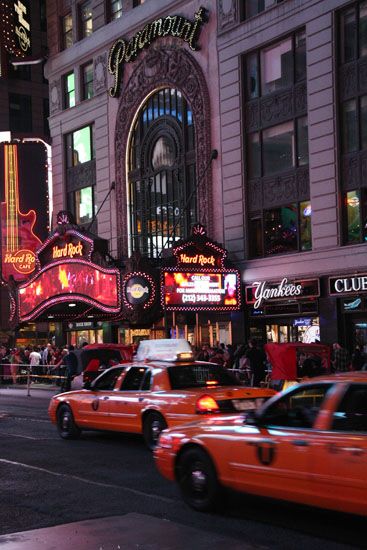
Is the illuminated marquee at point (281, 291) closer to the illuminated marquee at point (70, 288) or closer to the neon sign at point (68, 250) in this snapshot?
the illuminated marquee at point (70, 288)

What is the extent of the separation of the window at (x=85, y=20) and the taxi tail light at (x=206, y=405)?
3067 centimetres

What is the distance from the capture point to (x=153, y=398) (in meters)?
12.9

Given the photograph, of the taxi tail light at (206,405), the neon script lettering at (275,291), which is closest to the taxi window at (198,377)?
the taxi tail light at (206,405)

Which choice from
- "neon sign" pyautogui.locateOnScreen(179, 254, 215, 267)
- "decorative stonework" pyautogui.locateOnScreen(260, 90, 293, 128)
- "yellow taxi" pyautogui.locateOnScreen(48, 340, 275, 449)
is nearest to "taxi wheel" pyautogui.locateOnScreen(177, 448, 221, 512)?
"yellow taxi" pyautogui.locateOnScreen(48, 340, 275, 449)

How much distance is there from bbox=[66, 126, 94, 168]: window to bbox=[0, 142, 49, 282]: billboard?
2752mm

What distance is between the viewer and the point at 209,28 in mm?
31688

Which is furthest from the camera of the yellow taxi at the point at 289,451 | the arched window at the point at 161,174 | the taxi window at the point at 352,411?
the arched window at the point at 161,174

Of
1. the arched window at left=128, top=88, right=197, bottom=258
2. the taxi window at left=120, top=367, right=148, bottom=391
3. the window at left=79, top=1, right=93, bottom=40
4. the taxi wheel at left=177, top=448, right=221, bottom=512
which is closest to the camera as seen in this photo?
the taxi wheel at left=177, top=448, right=221, bottom=512

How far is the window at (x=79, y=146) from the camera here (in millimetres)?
38938

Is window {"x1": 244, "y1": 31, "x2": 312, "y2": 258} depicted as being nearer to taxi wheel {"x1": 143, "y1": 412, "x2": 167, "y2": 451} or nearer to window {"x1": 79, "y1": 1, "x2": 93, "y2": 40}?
window {"x1": 79, "y1": 1, "x2": 93, "y2": 40}

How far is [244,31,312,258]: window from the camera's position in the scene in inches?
1095

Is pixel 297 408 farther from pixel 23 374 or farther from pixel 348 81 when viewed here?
pixel 23 374

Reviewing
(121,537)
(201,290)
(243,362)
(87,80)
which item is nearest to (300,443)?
(121,537)

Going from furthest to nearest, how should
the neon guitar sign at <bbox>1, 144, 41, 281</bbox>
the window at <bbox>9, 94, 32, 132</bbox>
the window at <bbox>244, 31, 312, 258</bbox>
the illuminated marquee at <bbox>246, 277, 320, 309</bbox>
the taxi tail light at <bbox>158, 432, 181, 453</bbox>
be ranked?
the window at <bbox>9, 94, 32, 132</bbox> → the neon guitar sign at <bbox>1, 144, 41, 281</bbox> → the window at <bbox>244, 31, 312, 258</bbox> → the illuminated marquee at <bbox>246, 277, 320, 309</bbox> → the taxi tail light at <bbox>158, 432, 181, 453</bbox>
